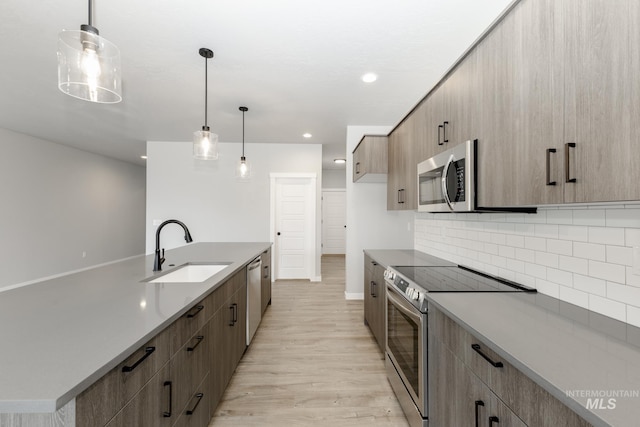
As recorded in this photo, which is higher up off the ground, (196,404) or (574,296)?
(574,296)

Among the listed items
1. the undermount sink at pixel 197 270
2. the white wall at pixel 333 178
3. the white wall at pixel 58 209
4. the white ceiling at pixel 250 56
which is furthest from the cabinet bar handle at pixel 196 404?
→ the white wall at pixel 333 178

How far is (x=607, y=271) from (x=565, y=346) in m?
0.51

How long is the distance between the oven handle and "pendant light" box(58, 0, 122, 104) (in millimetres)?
1962

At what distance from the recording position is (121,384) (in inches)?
34.8

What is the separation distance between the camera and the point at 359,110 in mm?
3746

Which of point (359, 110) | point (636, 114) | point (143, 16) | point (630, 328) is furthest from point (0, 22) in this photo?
A: point (630, 328)

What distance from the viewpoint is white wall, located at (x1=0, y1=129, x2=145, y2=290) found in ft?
15.8

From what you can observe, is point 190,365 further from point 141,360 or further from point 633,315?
point 633,315

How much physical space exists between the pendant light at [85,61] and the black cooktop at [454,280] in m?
1.93

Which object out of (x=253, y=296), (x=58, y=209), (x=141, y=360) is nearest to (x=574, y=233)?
(x=141, y=360)

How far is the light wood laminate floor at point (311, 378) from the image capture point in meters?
1.89

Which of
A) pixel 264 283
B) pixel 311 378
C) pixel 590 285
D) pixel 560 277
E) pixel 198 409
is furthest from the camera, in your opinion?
pixel 264 283

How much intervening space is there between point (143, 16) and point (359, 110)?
8.19 feet

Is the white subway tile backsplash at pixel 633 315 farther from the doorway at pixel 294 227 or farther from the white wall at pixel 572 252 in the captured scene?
the doorway at pixel 294 227
